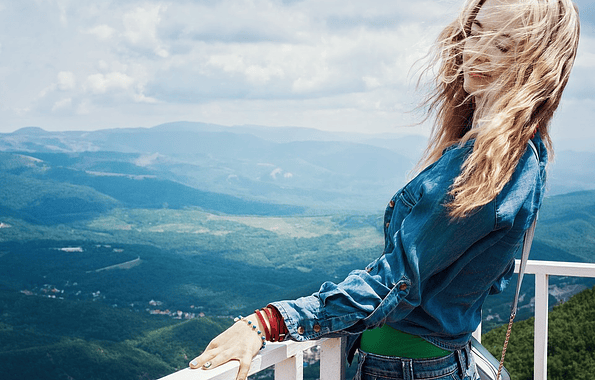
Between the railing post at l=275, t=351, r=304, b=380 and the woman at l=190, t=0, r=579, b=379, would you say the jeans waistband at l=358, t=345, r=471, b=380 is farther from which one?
the railing post at l=275, t=351, r=304, b=380

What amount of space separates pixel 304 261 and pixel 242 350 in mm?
33089

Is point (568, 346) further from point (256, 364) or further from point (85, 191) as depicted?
point (85, 191)

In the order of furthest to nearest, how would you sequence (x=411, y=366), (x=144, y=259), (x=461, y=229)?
(x=144, y=259) → (x=411, y=366) → (x=461, y=229)

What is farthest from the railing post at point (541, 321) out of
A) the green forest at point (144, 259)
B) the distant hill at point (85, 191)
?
the distant hill at point (85, 191)

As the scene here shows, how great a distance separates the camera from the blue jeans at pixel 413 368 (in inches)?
33.9

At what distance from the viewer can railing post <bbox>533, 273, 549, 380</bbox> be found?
5.39 ft

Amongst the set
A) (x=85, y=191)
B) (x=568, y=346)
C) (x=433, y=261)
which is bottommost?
(x=85, y=191)

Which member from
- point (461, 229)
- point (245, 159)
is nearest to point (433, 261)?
point (461, 229)

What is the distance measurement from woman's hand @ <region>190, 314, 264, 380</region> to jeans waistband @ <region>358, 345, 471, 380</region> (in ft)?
0.67

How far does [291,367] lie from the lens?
98 cm

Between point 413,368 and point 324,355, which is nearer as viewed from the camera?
point 413,368

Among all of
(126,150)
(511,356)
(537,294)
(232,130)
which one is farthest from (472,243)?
(232,130)

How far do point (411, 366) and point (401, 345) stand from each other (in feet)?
0.11

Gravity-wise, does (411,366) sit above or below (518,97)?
below
